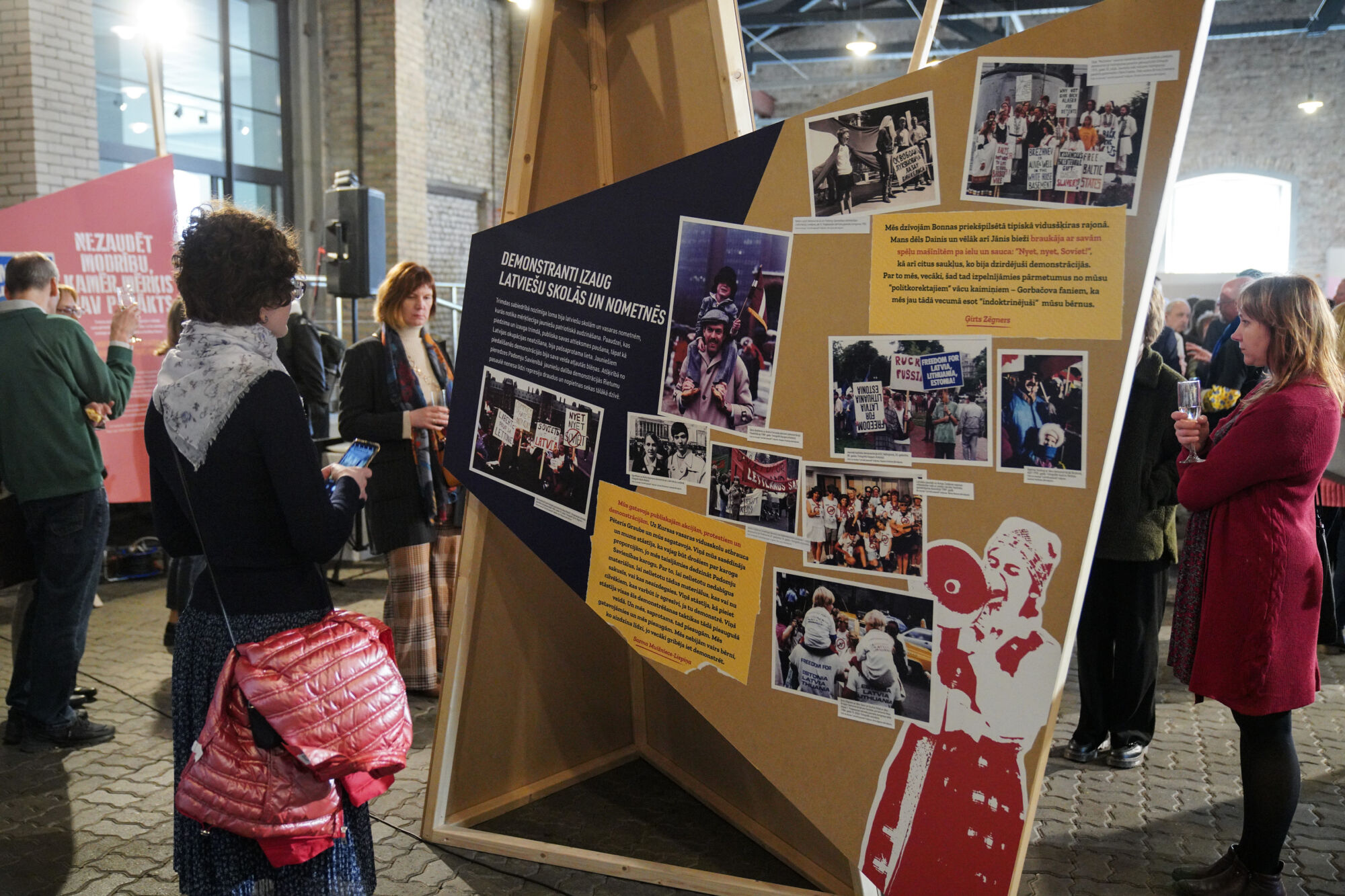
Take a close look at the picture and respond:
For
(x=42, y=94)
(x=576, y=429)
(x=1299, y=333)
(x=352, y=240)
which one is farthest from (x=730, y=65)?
(x=42, y=94)

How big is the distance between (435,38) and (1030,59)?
1151cm

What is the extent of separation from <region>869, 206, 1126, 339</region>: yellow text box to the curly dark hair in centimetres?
113

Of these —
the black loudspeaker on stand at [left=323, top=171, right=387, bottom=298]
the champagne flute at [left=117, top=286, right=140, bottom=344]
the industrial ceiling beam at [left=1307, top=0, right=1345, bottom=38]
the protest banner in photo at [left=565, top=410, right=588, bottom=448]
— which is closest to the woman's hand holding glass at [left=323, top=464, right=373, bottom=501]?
the protest banner in photo at [left=565, top=410, right=588, bottom=448]

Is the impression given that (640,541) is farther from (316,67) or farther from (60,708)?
(316,67)

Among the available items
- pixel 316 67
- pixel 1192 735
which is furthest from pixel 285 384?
pixel 316 67

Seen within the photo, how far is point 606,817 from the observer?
298 centimetres

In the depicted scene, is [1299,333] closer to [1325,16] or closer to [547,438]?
[547,438]

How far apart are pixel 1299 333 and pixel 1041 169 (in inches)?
44.3

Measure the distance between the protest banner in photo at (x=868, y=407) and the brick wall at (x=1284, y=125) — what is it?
544 inches

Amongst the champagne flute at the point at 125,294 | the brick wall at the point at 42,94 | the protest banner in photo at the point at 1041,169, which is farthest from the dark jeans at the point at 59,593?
the brick wall at the point at 42,94

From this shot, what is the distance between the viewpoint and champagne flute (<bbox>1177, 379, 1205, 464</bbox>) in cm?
251

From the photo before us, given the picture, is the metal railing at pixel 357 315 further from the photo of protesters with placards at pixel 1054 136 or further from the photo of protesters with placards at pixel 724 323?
the photo of protesters with placards at pixel 1054 136

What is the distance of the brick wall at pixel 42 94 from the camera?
A: 6762 millimetres

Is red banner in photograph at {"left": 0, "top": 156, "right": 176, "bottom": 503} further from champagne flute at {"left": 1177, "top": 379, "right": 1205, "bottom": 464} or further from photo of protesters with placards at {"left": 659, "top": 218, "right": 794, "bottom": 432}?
champagne flute at {"left": 1177, "top": 379, "right": 1205, "bottom": 464}
